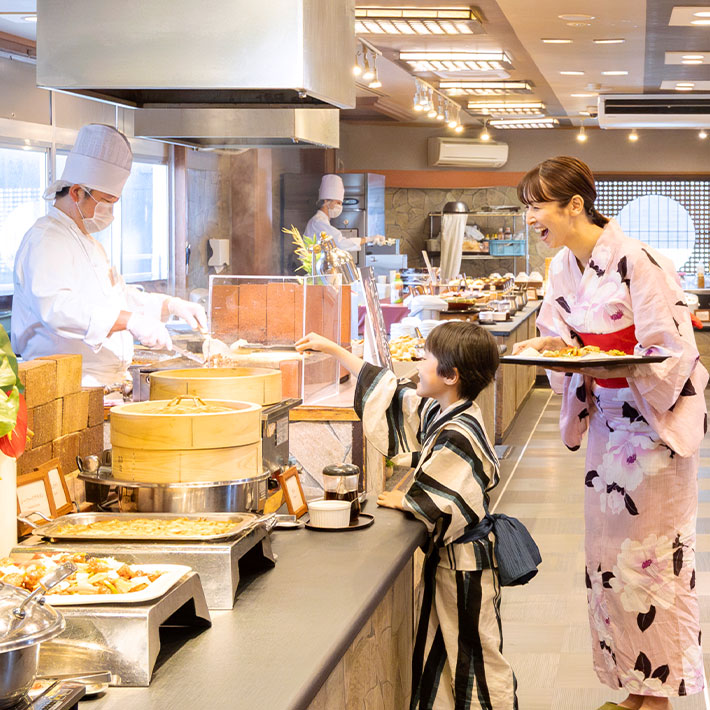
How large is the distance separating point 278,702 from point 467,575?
112 centimetres

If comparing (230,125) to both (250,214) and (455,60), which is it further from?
(250,214)

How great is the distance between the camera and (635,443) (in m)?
2.85

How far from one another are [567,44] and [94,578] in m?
7.66

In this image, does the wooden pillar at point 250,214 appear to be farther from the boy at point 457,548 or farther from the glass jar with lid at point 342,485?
the glass jar with lid at point 342,485

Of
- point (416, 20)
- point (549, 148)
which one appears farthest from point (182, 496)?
point (549, 148)

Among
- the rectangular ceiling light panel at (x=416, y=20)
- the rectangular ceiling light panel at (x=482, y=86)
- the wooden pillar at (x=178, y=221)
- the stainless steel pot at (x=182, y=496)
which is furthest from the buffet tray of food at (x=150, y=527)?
the rectangular ceiling light panel at (x=482, y=86)

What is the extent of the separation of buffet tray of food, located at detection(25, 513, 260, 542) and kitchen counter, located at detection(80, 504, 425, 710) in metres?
0.12

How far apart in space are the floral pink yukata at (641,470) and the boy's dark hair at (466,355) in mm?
582

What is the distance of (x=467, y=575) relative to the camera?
2.34 m

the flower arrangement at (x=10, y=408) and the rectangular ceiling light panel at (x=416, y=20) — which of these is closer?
the flower arrangement at (x=10, y=408)

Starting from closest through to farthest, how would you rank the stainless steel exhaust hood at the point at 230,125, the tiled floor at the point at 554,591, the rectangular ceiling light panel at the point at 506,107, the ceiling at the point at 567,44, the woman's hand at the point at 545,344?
the stainless steel exhaust hood at the point at 230,125
the woman's hand at the point at 545,344
the tiled floor at the point at 554,591
the ceiling at the point at 567,44
the rectangular ceiling light panel at the point at 506,107

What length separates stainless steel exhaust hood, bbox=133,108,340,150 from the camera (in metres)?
2.74

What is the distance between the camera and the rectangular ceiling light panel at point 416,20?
652 centimetres

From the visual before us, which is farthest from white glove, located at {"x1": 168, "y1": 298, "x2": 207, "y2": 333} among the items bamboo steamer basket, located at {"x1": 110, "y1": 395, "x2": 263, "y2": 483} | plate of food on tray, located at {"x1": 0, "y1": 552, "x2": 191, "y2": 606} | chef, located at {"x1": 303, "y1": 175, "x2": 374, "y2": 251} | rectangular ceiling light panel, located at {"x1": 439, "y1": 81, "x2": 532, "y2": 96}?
rectangular ceiling light panel, located at {"x1": 439, "y1": 81, "x2": 532, "y2": 96}
